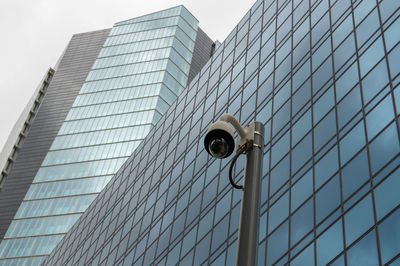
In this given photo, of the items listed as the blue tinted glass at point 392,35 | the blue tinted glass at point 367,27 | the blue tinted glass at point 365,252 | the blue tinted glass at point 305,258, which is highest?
the blue tinted glass at point 367,27

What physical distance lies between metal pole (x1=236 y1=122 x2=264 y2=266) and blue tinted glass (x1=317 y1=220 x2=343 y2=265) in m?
14.7

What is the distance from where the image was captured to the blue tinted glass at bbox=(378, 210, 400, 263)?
1895 cm

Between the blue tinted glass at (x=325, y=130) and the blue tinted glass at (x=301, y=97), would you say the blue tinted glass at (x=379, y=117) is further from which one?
the blue tinted glass at (x=301, y=97)

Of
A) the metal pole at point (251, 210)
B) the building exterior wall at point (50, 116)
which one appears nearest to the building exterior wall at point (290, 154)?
the metal pole at point (251, 210)

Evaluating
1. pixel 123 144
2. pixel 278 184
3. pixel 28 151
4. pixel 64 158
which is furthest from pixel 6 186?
pixel 278 184

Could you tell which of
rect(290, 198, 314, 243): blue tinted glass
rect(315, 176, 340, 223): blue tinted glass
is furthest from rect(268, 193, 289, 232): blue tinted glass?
rect(315, 176, 340, 223): blue tinted glass

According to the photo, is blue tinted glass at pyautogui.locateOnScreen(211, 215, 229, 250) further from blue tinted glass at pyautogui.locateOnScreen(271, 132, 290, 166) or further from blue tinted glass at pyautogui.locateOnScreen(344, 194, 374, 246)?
blue tinted glass at pyautogui.locateOnScreen(344, 194, 374, 246)

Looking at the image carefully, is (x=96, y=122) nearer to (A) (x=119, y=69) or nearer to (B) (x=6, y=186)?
(A) (x=119, y=69)

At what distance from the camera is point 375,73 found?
25.0 meters

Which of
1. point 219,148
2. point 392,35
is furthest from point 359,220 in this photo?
point 219,148

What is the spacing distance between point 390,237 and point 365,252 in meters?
1.18

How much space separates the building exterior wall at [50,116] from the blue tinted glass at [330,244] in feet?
365

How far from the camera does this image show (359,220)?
2102cm

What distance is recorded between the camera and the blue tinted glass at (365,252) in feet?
64.3
